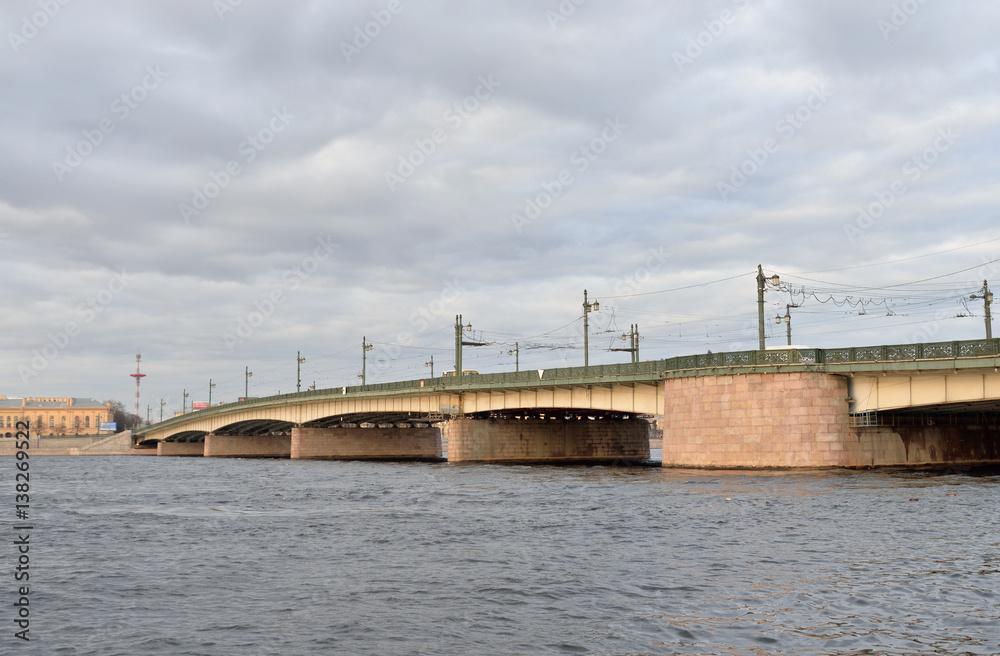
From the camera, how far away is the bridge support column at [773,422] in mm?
41438

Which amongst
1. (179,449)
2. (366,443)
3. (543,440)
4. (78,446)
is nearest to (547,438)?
(543,440)

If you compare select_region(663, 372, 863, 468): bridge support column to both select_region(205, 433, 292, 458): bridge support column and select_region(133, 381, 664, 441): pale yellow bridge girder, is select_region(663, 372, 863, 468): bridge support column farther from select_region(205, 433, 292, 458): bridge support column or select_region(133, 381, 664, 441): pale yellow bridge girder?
select_region(205, 433, 292, 458): bridge support column

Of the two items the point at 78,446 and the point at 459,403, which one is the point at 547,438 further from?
the point at 78,446

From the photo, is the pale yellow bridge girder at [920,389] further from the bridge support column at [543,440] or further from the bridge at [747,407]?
the bridge support column at [543,440]

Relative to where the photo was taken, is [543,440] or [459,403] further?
[543,440]

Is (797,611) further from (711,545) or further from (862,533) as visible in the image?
(862,533)

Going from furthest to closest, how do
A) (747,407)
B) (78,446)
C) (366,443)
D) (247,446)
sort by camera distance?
1. (78,446)
2. (247,446)
3. (366,443)
4. (747,407)

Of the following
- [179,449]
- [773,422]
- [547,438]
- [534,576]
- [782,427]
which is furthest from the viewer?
[179,449]

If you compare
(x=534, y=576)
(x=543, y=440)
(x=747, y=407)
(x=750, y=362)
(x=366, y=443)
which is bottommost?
(x=366, y=443)

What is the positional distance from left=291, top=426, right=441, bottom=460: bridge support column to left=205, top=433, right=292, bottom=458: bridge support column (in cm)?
2352

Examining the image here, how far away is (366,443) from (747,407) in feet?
197

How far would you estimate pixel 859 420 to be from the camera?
4212 centimetres

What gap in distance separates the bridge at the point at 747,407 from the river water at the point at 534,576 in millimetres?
8817

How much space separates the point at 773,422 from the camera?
138ft
